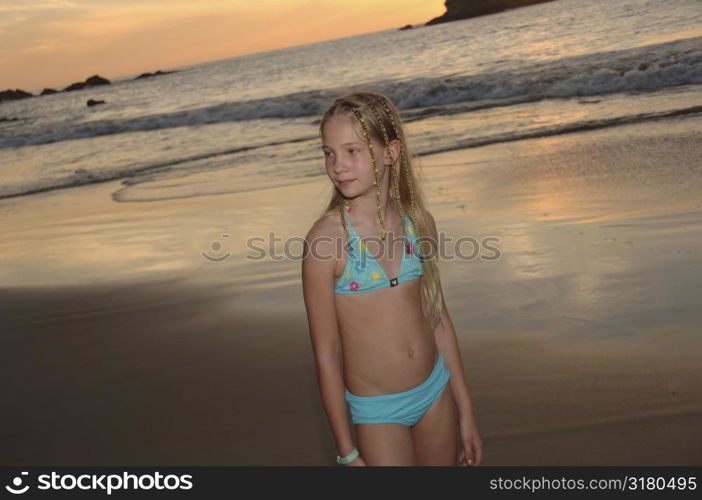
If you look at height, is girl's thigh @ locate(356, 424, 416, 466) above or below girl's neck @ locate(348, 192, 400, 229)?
below

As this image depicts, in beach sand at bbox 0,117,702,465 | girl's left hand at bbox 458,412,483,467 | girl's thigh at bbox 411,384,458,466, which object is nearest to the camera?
girl's thigh at bbox 411,384,458,466

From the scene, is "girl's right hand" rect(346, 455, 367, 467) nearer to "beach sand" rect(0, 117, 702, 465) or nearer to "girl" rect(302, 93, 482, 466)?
"girl" rect(302, 93, 482, 466)

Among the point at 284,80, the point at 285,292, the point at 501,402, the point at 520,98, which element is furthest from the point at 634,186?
the point at 284,80

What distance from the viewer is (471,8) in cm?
5566

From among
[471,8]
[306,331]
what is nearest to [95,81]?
[471,8]

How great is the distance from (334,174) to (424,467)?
1.01 m

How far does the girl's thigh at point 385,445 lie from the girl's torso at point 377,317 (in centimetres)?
12

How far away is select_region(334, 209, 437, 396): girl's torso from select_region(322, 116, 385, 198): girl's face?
132 millimetres

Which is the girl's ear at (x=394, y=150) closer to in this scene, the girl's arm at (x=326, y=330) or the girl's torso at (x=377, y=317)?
the girl's torso at (x=377, y=317)

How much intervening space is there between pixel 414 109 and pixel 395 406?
16.1m

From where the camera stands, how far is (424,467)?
8.55 feet

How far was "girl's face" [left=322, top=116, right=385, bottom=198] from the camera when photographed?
2510 millimetres

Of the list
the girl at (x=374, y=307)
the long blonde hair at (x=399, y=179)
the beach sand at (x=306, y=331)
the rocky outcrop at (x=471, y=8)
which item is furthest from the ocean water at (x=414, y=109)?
the rocky outcrop at (x=471, y=8)

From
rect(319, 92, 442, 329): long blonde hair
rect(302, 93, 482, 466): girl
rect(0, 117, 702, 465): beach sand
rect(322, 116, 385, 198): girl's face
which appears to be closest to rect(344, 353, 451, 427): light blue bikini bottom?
rect(302, 93, 482, 466): girl
